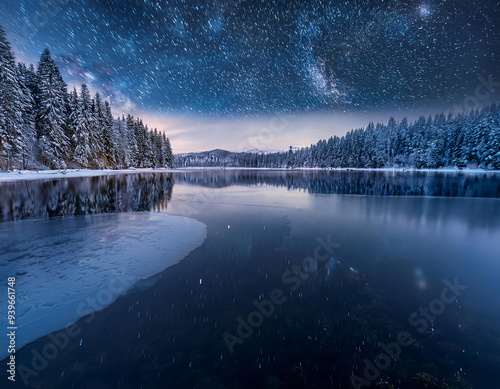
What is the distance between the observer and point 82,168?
47344 millimetres

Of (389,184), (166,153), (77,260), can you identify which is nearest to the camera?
(77,260)

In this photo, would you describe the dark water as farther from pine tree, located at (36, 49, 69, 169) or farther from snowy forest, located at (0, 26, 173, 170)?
pine tree, located at (36, 49, 69, 169)

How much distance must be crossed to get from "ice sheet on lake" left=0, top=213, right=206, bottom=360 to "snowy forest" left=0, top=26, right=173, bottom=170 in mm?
35102

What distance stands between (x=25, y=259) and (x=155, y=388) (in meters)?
6.71

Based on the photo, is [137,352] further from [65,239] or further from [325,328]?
[65,239]

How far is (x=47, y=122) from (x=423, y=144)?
114 meters

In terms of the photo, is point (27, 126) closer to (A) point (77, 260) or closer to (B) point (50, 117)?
(B) point (50, 117)

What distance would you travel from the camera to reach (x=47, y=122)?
125 feet

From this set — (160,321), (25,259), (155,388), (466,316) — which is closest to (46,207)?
(25,259)

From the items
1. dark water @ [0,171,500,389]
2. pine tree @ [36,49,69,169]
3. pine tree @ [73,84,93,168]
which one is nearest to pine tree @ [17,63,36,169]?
pine tree @ [36,49,69,169]

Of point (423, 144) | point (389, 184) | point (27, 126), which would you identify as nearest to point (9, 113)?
point (27, 126)

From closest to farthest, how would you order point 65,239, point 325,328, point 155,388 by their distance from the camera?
point 155,388
point 325,328
point 65,239

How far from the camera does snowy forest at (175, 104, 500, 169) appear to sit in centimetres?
6662

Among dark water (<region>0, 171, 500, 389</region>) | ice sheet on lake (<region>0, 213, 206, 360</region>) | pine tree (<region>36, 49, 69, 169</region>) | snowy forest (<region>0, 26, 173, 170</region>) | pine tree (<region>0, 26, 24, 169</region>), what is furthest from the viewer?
pine tree (<region>36, 49, 69, 169</region>)
